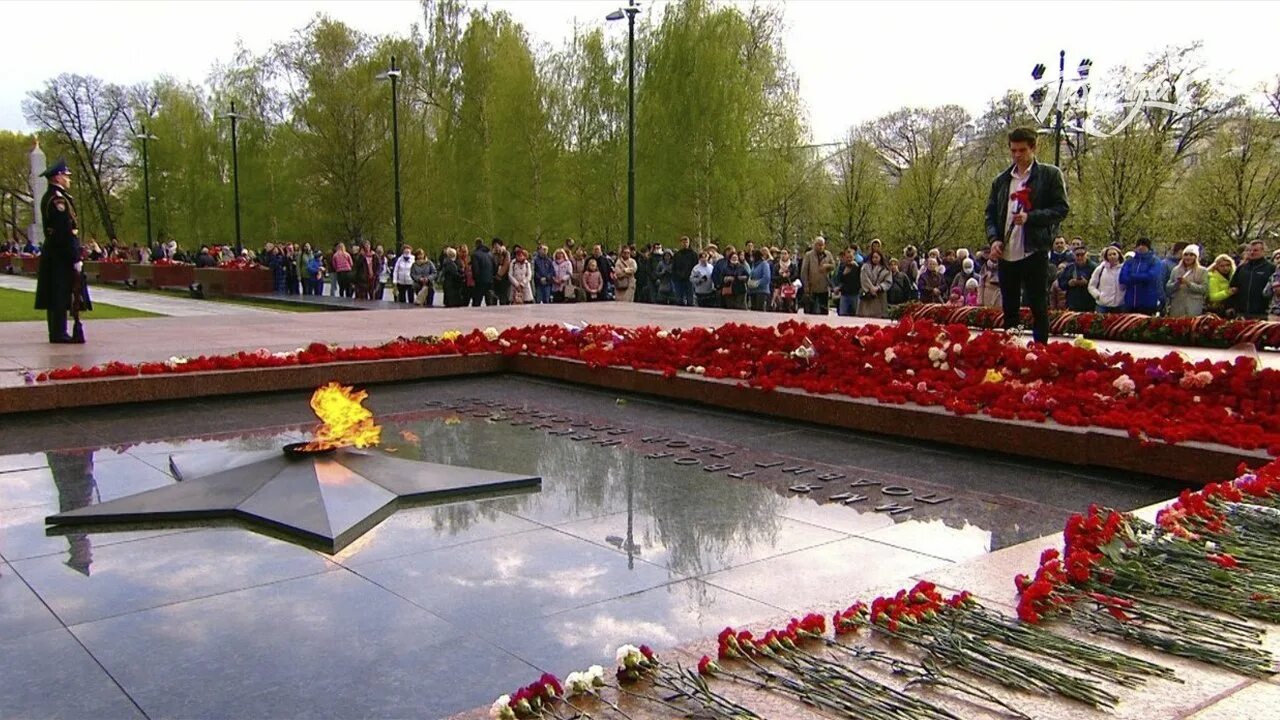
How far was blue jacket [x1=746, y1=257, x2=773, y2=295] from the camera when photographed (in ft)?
59.9

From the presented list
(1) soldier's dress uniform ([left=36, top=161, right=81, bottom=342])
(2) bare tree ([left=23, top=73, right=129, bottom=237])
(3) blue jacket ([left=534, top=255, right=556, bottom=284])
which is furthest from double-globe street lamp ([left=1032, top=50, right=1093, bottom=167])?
(2) bare tree ([left=23, top=73, right=129, bottom=237])

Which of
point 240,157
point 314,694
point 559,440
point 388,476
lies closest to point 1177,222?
point 559,440

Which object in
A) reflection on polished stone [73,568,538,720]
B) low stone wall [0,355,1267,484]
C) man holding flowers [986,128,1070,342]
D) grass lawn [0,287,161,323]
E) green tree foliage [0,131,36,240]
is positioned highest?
green tree foliage [0,131,36,240]

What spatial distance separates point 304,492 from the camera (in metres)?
4.96

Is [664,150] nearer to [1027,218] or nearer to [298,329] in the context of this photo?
[298,329]

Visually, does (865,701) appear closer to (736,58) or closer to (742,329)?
(742,329)

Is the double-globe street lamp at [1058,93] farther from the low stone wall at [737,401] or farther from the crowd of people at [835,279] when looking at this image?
the low stone wall at [737,401]

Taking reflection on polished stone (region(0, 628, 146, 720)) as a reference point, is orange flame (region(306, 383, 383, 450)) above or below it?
above

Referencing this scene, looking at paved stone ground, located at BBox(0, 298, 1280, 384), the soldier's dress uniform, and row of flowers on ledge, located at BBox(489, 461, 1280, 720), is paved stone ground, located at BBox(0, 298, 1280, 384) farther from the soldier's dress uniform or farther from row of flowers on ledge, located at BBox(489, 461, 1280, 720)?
row of flowers on ledge, located at BBox(489, 461, 1280, 720)

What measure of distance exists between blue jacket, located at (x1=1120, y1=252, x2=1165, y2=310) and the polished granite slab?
8.83m

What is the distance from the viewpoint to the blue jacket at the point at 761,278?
18266 mm

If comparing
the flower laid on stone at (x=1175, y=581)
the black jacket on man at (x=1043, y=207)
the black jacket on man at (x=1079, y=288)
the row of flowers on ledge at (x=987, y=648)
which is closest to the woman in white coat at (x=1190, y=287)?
the black jacket on man at (x=1079, y=288)

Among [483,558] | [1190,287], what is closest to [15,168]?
[1190,287]

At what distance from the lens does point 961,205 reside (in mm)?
33375
